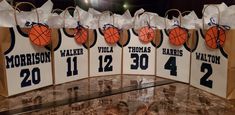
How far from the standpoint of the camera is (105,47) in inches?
42.4

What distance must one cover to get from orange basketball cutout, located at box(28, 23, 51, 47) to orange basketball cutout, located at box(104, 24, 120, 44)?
Answer: 284mm

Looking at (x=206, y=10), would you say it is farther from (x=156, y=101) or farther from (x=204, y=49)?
(x=156, y=101)

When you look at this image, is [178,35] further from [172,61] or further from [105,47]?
[105,47]

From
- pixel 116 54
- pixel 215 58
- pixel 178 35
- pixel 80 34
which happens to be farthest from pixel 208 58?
pixel 80 34

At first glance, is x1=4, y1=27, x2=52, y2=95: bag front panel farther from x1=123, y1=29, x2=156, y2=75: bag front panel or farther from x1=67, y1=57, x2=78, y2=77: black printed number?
x1=123, y1=29, x2=156, y2=75: bag front panel

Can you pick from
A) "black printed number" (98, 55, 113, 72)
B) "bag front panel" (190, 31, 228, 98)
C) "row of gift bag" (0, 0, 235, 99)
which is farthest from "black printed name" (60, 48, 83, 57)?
"bag front panel" (190, 31, 228, 98)

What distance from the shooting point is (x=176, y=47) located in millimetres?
1005

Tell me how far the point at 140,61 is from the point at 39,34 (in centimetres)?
49

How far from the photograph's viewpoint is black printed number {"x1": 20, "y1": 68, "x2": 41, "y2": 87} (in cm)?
84

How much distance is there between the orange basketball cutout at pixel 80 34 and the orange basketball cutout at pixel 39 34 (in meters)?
0.14

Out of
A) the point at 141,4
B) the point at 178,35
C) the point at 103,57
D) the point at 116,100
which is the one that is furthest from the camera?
the point at 141,4

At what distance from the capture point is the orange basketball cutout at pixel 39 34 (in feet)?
2.75

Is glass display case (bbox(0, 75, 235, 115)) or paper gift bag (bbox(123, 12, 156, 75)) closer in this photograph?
glass display case (bbox(0, 75, 235, 115))

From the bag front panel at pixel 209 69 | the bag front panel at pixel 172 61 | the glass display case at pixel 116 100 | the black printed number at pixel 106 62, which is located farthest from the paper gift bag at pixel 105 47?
the bag front panel at pixel 209 69
